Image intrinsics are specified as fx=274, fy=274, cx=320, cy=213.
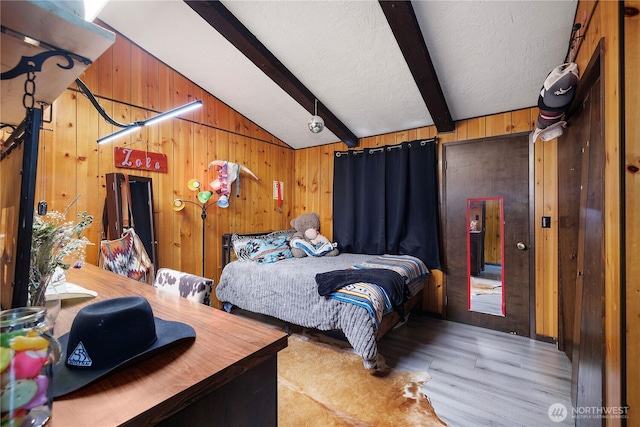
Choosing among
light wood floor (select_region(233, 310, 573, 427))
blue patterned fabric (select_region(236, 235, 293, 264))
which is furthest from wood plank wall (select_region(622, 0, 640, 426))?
blue patterned fabric (select_region(236, 235, 293, 264))

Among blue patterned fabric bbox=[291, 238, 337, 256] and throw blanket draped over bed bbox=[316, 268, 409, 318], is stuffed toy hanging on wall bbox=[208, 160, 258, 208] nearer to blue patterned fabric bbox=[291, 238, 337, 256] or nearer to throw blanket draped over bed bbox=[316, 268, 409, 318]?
blue patterned fabric bbox=[291, 238, 337, 256]

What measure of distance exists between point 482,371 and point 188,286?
2296 millimetres

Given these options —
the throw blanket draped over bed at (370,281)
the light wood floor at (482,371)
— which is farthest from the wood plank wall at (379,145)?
the throw blanket draped over bed at (370,281)

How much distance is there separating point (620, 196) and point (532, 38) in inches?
64.5

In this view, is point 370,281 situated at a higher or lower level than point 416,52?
lower

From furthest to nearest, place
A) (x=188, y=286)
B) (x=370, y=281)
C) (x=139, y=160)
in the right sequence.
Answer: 1. (x=139, y=160)
2. (x=370, y=281)
3. (x=188, y=286)

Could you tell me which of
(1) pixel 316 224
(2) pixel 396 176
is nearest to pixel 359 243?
(1) pixel 316 224

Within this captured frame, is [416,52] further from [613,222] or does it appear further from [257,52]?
[613,222]

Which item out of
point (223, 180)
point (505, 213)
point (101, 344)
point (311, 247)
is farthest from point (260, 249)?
point (505, 213)

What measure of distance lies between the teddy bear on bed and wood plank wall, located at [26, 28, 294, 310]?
452mm

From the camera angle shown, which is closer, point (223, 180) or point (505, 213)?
point (505, 213)

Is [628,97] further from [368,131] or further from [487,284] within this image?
[368,131]

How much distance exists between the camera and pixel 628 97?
1.02 m

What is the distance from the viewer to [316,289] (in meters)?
2.42
